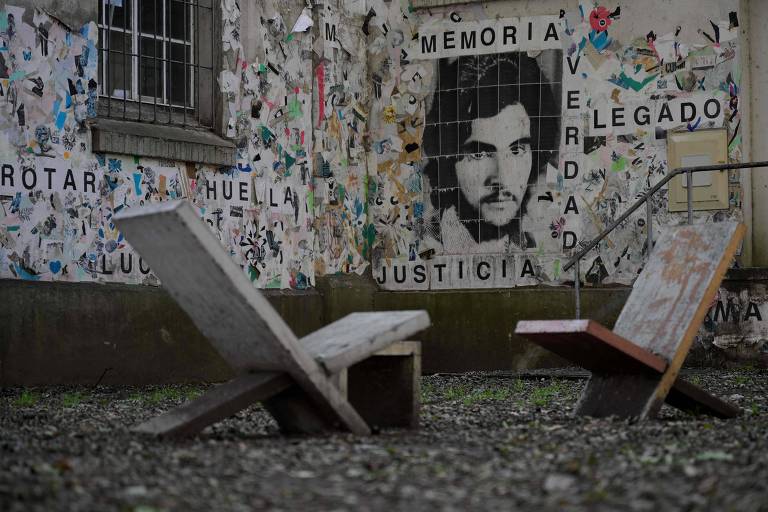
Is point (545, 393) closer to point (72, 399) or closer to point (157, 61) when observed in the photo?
point (72, 399)

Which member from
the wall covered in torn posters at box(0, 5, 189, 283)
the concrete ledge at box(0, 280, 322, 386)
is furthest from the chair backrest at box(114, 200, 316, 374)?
the wall covered in torn posters at box(0, 5, 189, 283)

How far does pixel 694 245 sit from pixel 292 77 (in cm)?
550

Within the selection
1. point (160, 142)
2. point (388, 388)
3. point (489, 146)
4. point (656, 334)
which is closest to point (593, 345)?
point (656, 334)

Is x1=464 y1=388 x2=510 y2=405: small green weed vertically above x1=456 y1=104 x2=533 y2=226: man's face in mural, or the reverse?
x1=456 y1=104 x2=533 y2=226: man's face in mural

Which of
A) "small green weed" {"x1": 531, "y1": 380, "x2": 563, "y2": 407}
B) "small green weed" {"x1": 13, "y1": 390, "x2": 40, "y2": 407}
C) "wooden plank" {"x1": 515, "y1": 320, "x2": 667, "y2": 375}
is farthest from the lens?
"small green weed" {"x1": 531, "y1": 380, "x2": 563, "y2": 407}

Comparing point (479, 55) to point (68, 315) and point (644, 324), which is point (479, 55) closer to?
point (68, 315)

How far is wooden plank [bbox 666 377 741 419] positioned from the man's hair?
4.91 meters

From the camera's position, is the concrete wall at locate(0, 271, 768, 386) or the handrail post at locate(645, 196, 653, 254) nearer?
the concrete wall at locate(0, 271, 768, 386)

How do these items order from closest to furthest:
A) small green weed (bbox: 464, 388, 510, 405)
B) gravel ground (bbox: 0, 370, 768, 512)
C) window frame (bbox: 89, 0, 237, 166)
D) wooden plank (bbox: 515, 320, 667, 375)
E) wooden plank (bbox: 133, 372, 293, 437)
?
gravel ground (bbox: 0, 370, 768, 512)
wooden plank (bbox: 133, 372, 293, 437)
wooden plank (bbox: 515, 320, 667, 375)
small green weed (bbox: 464, 388, 510, 405)
window frame (bbox: 89, 0, 237, 166)

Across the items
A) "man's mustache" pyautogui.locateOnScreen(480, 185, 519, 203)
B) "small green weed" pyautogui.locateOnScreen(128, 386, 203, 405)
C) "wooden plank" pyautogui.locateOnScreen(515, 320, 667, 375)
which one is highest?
"man's mustache" pyautogui.locateOnScreen(480, 185, 519, 203)

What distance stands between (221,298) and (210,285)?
8 cm

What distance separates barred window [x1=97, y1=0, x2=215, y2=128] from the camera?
10195 mm

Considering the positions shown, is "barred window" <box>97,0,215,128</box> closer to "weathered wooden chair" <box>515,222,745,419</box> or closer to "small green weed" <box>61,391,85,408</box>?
"small green weed" <box>61,391,85,408</box>

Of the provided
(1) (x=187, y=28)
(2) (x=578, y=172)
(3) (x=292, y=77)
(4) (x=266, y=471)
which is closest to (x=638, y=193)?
(2) (x=578, y=172)
